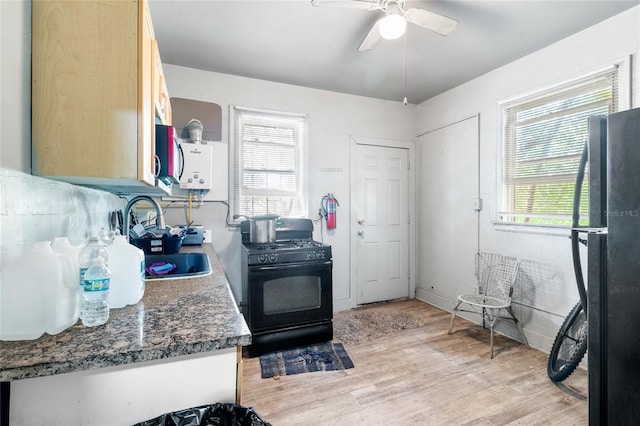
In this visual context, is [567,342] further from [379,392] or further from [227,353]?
[227,353]

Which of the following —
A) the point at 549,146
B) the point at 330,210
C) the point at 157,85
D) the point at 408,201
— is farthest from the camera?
the point at 408,201

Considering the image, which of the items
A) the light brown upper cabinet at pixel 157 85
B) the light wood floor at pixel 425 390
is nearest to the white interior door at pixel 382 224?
the light wood floor at pixel 425 390

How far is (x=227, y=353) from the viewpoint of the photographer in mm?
816

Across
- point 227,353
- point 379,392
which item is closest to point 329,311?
point 379,392

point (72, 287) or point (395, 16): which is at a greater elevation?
point (395, 16)

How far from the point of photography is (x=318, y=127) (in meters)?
3.46

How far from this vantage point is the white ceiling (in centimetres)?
203

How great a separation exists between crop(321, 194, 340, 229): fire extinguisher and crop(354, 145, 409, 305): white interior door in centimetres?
37

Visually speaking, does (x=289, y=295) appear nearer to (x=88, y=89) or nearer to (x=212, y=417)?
(x=212, y=417)

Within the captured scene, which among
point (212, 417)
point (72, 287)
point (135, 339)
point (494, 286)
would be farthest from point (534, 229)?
point (72, 287)

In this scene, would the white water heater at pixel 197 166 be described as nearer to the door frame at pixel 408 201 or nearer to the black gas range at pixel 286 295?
the black gas range at pixel 286 295

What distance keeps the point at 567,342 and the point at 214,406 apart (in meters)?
2.52

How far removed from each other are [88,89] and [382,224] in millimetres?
3296

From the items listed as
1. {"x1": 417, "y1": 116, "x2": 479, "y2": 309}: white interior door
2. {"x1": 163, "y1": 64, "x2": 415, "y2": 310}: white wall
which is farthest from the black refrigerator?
{"x1": 163, "y1": 64, "x2": 415, "y2": 310}: white wall
